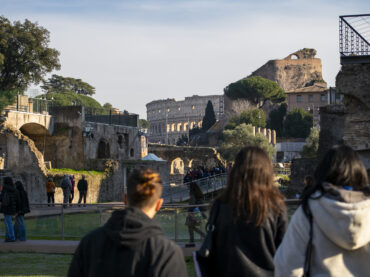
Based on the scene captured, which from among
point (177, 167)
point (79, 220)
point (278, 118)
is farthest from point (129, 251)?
point (278, 118)

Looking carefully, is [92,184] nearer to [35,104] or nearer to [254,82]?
[35,104]

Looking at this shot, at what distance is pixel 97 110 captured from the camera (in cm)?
3356

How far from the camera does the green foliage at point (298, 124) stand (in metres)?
75.8

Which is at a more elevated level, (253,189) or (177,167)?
(253,189)

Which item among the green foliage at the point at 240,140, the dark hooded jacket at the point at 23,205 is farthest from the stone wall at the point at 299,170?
the green foliage at the point at 240,140

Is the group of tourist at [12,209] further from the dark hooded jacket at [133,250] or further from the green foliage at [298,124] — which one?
the green foliage at [298,124]

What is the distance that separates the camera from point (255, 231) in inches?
144

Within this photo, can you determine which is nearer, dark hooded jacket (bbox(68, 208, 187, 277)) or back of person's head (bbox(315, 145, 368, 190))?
dark hooded jacket (bbox(68, 208, 187, 277))

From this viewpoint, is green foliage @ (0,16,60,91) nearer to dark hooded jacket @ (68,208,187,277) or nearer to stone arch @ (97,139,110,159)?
stone arch @ (97,139,110,159)

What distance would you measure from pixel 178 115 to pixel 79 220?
127052mm

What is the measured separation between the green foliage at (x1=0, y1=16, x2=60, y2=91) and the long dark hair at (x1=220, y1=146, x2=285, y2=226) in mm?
36138

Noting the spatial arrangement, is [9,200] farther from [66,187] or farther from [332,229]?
[66,187]

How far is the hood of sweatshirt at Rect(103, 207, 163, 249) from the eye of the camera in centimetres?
299

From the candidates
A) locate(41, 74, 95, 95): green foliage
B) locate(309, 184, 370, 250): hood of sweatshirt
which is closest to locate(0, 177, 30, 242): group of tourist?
locate(309, 184, 370, 250): hood of sweatshirt
